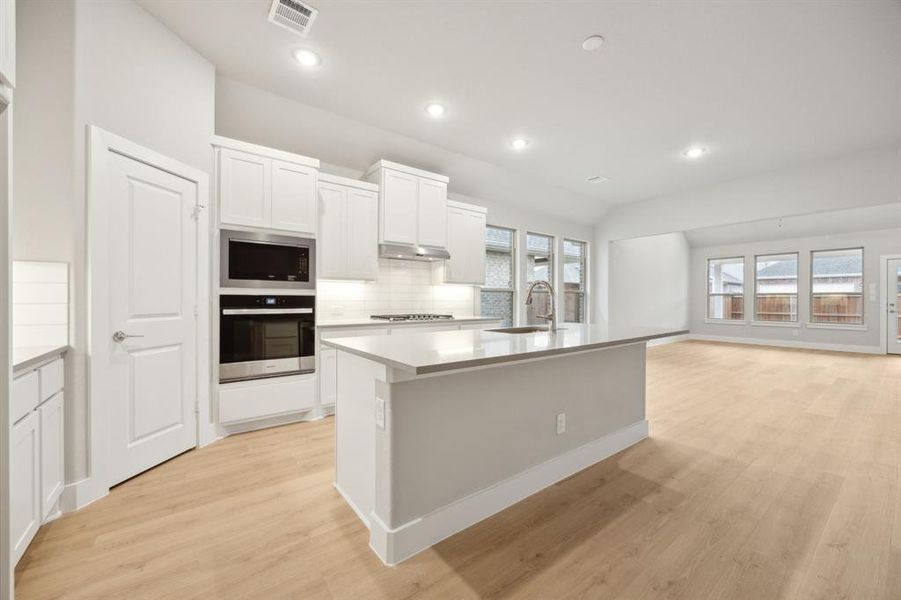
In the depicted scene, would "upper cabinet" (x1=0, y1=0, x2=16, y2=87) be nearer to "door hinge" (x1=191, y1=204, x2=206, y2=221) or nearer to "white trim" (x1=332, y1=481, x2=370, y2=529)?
"door hinge" (x1=191, y1=204, x2=206, y2=221)

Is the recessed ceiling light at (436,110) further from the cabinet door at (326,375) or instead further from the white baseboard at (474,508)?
the white baseboard at (474,508)

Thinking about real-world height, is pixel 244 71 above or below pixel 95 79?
above

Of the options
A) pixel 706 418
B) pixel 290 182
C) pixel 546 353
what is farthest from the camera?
pixel 706 418

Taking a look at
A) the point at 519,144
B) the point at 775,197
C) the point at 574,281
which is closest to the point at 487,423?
the point at 519,144

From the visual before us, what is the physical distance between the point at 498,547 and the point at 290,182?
327 cm

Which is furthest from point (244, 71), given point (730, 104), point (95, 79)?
point (730, 104)

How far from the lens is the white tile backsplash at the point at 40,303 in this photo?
2.01m

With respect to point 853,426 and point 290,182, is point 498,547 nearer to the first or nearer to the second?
point 290,182

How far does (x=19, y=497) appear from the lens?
159 cm

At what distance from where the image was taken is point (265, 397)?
324 centimetres

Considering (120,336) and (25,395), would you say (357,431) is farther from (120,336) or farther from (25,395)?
(120,336)

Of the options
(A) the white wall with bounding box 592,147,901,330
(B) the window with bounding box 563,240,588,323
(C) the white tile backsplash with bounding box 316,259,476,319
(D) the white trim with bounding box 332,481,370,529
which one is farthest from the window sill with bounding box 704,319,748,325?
(D) the white trim with bounding box 332,481,370,529

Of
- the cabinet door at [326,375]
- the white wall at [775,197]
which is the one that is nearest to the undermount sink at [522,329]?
the cabinet door at [326,375]

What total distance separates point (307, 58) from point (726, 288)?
11094 mm
